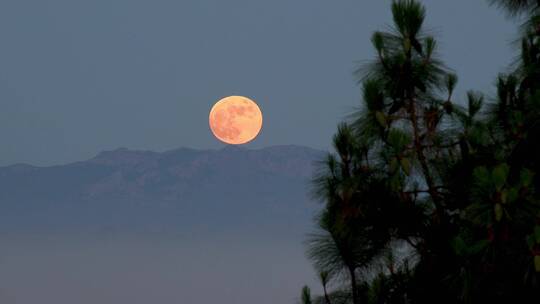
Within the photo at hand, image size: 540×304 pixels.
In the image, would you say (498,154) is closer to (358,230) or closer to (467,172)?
(467,172)

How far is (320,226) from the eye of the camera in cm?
1042

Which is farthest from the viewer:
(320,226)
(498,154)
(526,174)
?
(320,226)

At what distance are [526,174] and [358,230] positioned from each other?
2384 millimetres

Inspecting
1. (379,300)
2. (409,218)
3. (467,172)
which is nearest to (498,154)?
(467,172)

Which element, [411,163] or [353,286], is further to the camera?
[353,286]

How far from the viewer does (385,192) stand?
9.80 meters

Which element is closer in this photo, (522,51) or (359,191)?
(359,191)

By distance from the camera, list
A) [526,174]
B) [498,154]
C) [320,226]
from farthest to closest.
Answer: [320,226]
[498,154]
[526,174]

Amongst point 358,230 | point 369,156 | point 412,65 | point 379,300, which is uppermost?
point 412,65

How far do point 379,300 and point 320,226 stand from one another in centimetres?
94

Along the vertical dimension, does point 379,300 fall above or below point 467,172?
below

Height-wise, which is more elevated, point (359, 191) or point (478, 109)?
point (478, 109)

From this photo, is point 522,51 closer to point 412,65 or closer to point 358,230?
point 412,65

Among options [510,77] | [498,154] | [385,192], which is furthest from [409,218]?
[510,77]
